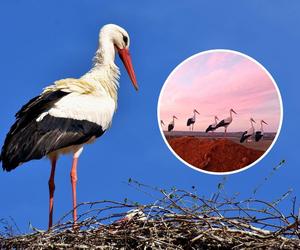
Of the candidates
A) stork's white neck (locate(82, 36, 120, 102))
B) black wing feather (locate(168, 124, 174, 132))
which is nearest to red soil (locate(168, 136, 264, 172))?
black wing feather (locate(168, 124, 174, 132))

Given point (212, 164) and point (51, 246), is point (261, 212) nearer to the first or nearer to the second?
point (51, 246)

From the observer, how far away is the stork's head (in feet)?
30.4

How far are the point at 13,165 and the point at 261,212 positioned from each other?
2.74m

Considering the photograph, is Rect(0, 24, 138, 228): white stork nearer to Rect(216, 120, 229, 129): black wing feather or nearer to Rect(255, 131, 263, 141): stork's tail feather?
Rect(216, 120, 229, 129): black wing feather

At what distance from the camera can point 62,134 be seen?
798 cm

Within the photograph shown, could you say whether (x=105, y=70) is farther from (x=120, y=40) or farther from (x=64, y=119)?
(x=64, y=119)

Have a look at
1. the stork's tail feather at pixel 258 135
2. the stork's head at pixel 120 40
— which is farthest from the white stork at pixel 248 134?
the stork's head at pixel 120 40

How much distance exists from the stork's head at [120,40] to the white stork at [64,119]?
1.09ft

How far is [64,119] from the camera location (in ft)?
26.5

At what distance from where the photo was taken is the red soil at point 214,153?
8.94 m

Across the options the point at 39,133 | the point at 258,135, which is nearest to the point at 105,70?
the point at 39,133

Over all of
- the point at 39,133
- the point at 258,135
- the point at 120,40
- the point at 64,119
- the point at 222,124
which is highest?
the point at 120,40

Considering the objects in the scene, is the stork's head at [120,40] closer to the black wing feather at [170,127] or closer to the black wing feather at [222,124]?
the black wing feather at [170,127]

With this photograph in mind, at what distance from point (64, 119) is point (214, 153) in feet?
6.94
